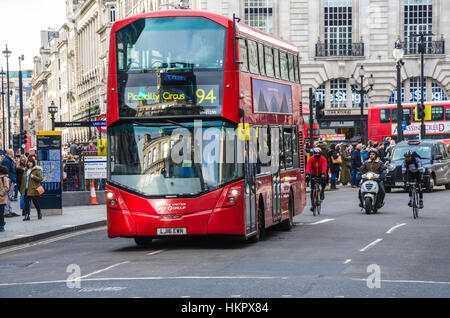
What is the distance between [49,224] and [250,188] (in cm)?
868

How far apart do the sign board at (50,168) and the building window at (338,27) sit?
130ft

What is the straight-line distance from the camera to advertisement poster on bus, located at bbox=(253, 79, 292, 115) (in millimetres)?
18188

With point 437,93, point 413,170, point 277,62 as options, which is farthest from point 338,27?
point 277,62

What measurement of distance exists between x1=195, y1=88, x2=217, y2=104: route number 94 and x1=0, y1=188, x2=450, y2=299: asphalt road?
8.38 feet

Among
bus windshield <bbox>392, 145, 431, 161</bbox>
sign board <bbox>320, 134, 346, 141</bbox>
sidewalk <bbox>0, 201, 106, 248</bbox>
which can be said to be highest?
sign board <bbox>320, 134, 346, 141</bbox>

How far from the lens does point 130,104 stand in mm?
16859

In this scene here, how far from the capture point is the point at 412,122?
57.2m

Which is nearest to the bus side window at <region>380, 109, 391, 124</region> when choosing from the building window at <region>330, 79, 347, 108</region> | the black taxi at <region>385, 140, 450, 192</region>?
the building window at <region>330, 79, 347, 108</region>

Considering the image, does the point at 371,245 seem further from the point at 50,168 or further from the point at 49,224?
the point at 50,168

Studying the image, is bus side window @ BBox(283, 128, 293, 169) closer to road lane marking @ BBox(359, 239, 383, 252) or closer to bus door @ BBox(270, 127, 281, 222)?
bus door @ BBox(270, 127, 281, 222)

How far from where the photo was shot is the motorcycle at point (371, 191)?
25453 mm

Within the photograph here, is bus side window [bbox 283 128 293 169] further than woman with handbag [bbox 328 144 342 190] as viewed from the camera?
No
